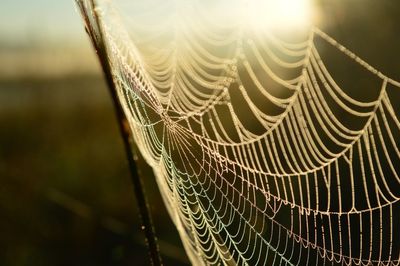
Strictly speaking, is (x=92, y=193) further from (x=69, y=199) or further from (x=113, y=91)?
(x=113, y=91)

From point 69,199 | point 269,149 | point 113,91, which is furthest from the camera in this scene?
point 69,199

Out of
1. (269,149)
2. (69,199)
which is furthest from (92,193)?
(269,149)

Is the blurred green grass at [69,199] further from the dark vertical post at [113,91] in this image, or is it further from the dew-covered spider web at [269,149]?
the dark vertical post at [113,91]

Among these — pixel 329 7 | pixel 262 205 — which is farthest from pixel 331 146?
pixel 329 7

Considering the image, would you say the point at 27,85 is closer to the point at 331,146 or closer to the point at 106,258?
the point at 106,258

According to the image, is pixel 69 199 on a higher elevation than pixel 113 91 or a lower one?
lower

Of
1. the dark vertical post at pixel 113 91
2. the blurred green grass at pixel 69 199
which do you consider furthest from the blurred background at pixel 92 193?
the dark vertical post at pixel 113 91

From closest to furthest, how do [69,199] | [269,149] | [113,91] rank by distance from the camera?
[113,91] < [269,149] < [69,199]
